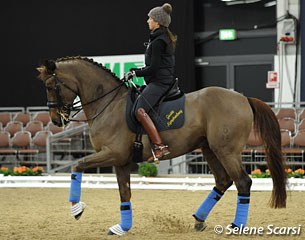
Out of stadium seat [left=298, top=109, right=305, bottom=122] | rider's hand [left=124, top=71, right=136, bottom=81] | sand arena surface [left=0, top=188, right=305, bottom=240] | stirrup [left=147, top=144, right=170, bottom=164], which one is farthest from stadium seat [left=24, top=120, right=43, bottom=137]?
stirrup [left=147, top=144, right=170, bottom=164]

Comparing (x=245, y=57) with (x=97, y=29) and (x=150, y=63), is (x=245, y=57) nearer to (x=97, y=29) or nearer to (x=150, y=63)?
(x=97, y=29)

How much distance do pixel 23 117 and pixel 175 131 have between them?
11.2 m

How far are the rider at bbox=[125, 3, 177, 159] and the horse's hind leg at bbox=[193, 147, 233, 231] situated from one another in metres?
0.69

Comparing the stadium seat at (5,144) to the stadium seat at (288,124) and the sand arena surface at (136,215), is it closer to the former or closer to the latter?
the sand arena surface at (136,215)

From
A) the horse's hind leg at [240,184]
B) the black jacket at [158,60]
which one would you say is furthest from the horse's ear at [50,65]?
the horse's hind leg at [240,184]

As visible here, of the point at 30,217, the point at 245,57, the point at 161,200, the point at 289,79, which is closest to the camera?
the point at 30,217

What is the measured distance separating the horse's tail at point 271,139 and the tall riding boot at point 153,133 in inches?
47.8

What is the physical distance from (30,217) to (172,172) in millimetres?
6738

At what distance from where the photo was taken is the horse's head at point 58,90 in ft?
24.8

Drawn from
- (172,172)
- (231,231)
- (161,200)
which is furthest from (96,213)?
(172,172)

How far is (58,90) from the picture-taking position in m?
7.56

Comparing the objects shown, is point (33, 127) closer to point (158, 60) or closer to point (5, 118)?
point (5, 118)

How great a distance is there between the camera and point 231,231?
A: 23.5 ft

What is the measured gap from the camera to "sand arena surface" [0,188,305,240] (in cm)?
744
